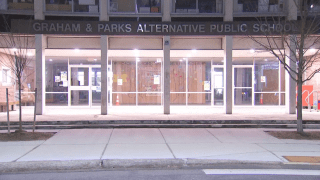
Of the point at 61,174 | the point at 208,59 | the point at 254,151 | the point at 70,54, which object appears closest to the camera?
the point at 61,174

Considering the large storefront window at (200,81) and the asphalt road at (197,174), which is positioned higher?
the large storefront window at (200,81)

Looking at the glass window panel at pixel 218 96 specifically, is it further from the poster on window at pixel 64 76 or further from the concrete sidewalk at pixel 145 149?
the poster on window at pixel 64 76

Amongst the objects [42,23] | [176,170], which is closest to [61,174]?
[176,170]

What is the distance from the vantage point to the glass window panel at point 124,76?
16.7 metres

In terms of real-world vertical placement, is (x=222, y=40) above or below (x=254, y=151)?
above

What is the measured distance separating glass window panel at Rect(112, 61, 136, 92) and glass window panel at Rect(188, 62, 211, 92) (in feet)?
11.5

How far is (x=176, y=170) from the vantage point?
620 centimetres

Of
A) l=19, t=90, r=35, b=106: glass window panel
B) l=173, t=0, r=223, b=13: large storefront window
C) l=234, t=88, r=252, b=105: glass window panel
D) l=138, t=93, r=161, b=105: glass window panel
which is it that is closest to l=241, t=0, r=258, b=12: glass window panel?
l=173, t=0, r=223, b=13: large storefront window

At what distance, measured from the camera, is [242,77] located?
56.3ft

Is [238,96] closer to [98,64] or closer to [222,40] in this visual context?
[222,40]

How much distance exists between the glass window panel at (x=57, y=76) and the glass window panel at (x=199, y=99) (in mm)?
7502

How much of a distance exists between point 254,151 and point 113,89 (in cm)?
1080

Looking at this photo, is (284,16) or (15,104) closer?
(284,16)

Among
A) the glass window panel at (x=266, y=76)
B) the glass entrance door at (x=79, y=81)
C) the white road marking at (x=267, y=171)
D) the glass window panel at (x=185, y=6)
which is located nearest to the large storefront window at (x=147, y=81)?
the glass entrance door at (x=79, y=81)
